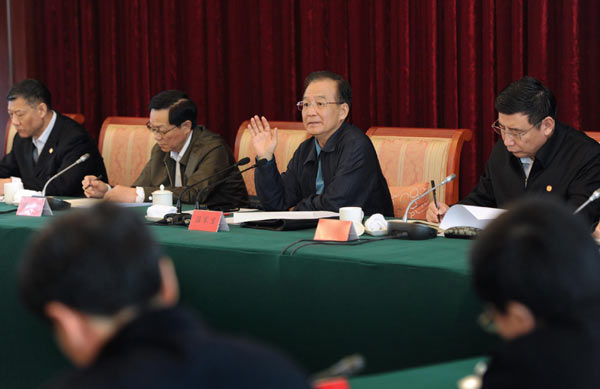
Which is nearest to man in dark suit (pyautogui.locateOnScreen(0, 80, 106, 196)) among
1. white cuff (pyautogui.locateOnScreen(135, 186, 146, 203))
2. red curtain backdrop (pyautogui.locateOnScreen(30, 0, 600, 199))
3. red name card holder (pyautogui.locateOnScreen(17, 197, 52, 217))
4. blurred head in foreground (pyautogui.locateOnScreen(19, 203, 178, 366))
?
white cuff (pyautogui.locateOnScreen(135, 186, 146, 203))

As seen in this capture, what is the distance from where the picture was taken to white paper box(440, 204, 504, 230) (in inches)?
90.5

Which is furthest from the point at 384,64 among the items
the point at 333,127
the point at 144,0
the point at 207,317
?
the point at 207,317

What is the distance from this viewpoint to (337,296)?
1.87m

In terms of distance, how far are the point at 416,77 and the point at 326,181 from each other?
3.89 feet

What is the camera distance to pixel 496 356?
3.32 ft

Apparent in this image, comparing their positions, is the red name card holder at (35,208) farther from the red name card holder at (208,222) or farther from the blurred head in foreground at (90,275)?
the blurred head in foreground at (90,275)

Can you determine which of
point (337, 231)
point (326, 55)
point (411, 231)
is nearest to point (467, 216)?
point (411, 231)

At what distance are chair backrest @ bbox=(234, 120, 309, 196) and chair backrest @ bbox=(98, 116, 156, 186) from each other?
561 mm

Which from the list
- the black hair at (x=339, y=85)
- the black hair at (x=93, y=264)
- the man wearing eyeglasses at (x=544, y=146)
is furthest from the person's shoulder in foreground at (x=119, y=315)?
the black hair at (x=339, y=85)

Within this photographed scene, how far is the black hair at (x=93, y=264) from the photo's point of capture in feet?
2.63

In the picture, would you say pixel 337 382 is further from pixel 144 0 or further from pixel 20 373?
pixel 144 0

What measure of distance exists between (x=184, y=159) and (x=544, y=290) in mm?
2761

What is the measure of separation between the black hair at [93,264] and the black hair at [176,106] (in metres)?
2.72

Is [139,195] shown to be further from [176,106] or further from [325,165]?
[325,165]
